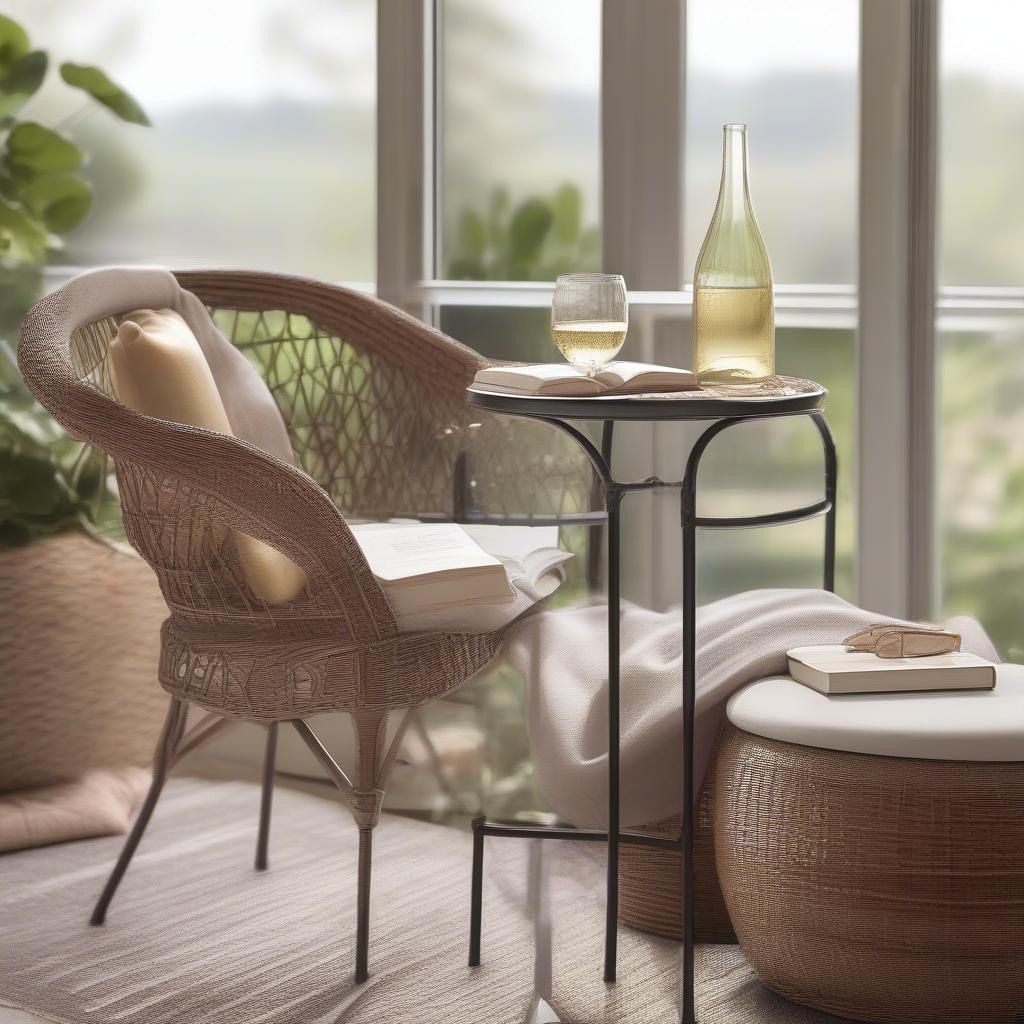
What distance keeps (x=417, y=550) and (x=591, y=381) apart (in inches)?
15.4

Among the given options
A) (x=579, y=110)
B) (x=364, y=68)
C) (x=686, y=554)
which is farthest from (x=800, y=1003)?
(x=364, y=68)

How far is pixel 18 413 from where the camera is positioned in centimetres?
257

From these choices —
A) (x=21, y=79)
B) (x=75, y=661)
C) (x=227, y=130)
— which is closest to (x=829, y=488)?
(x=75, y=661)

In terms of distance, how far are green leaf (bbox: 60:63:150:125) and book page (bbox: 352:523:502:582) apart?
3.25ft

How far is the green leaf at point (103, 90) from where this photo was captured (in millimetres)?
2562

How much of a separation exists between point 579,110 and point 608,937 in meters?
1.49

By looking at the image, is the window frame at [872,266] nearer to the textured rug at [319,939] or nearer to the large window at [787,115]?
the large window at [787,115]

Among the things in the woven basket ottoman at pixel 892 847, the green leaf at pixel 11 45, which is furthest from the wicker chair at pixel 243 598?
the green leaf at pixel 11 45

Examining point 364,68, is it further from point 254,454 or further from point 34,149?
point 254,454

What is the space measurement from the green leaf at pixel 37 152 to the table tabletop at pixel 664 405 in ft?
4.27

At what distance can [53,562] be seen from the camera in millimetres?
2508

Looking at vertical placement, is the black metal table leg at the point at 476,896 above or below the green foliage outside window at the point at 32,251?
below

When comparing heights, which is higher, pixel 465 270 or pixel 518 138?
pixel 518 138

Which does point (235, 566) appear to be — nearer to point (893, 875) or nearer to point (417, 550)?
point (417, 550)
